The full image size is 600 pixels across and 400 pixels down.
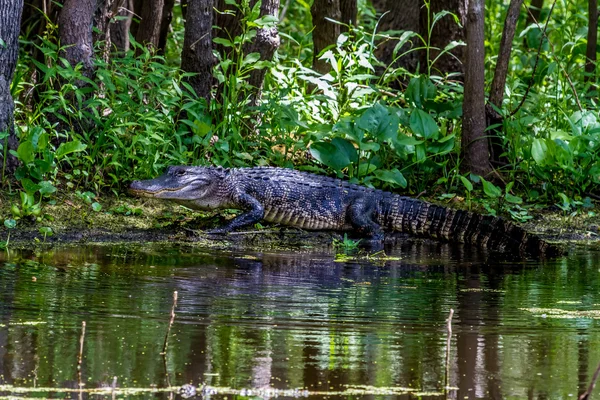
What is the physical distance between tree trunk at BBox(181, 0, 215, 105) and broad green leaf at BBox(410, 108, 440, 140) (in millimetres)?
2146

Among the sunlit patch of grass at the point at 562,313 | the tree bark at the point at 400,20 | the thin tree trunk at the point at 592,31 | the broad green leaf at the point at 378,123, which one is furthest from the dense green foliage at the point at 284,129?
the sunlit patch of grass at the point at 562,313

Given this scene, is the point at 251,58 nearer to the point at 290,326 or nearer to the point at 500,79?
the point at 500,79

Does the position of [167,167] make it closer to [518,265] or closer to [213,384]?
[518,265]

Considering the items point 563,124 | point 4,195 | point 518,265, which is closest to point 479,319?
point 518,265

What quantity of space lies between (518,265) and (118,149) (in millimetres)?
3766

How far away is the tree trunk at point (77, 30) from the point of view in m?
9.59

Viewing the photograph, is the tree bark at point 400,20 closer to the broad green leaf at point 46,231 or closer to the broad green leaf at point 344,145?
the broad green leaf at point 344,145

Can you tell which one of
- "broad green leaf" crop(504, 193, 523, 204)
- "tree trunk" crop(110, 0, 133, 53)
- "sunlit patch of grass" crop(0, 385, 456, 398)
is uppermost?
"tree trunk" crop(110, 0, 133, 53)

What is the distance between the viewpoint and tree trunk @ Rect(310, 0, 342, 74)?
40.3 ft

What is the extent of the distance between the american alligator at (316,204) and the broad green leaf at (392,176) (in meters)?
0.14

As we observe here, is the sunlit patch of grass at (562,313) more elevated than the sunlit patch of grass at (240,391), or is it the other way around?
the sunlit patch of grass at (562,313)

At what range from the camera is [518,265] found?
798 cm

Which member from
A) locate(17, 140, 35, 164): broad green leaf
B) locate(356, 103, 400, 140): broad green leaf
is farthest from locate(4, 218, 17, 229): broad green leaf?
locate(356, 103, 400, 140): broad green leaf

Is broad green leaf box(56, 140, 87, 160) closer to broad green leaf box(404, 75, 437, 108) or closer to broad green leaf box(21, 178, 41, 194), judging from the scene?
broad green leaf box(21, 178, 41, 194)
